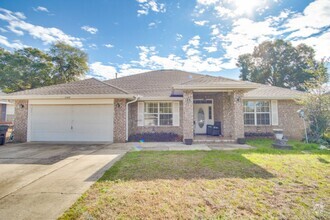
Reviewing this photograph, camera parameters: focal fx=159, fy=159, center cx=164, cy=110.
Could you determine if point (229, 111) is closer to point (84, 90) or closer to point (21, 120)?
point (84, 90)

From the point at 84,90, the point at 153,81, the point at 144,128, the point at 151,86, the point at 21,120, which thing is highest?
the point at 153,81

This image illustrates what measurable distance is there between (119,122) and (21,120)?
21.3 feet

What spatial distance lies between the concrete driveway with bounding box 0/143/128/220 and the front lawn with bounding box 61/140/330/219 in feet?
1.28

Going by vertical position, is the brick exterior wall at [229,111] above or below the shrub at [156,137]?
above

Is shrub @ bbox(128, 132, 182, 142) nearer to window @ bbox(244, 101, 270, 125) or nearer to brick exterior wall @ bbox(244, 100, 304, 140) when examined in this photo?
window @ bbox(244, 101, 270, 125)

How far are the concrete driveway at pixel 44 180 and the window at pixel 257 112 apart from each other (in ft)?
31.4

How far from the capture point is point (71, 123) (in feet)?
33.6

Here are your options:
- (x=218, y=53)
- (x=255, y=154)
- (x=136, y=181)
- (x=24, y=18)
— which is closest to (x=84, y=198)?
(x=136, y=181)

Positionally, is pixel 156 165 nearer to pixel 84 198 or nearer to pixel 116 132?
pixel 84 198

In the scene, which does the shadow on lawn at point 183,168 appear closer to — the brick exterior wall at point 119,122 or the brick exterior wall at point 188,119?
the brick exterior wall at point 188,119

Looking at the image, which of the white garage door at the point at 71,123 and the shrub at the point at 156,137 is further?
the shrub at the point at 156,137

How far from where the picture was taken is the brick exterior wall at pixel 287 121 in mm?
11266

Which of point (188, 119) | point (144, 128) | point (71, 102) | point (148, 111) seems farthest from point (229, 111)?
point (71, 102)

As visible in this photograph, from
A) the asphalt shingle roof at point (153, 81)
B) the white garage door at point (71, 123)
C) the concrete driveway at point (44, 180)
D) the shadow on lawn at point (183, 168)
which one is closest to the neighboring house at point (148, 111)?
the white garage door at point (71, 123)
